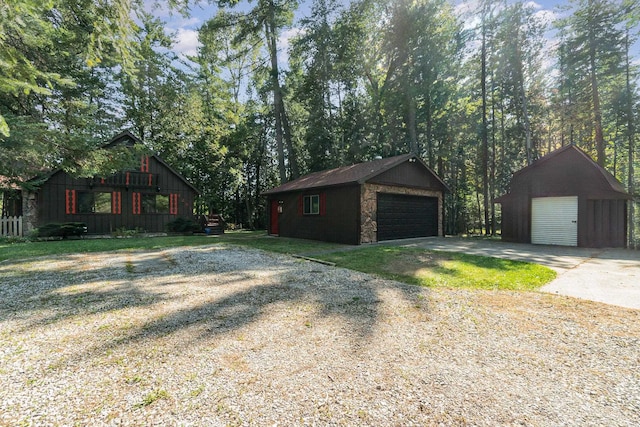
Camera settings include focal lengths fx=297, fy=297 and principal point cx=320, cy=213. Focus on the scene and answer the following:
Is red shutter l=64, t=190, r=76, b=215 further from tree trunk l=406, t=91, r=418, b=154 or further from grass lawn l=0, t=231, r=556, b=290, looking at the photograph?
tree trunk l=406, t=91, r=418, b=154

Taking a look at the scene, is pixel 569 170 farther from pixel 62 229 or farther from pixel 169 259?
pixel 62 229

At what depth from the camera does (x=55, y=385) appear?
7.29 ft

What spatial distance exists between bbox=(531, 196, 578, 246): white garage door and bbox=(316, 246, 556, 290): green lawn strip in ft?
19.8

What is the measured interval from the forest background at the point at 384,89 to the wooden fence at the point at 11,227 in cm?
209

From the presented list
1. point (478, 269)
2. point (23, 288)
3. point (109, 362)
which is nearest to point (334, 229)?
point (478, 269)

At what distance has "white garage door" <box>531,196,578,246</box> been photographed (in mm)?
11508

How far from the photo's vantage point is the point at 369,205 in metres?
11.8

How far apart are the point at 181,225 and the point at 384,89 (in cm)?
1554

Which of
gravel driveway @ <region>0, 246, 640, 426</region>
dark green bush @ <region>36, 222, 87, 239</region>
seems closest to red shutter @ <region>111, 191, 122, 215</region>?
dark green bush @ <region>36, 222, 87, 239</region>

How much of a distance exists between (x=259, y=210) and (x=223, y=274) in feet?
63.8

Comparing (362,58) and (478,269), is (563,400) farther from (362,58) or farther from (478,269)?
(362,58)

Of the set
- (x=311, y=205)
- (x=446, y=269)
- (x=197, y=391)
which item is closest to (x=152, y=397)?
(x=197, y=391)

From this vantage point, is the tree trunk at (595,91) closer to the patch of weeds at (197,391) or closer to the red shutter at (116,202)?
the patch of weeds at (197,391)

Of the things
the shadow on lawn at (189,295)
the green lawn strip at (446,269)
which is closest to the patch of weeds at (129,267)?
the shadow on lawn at (189,295)
